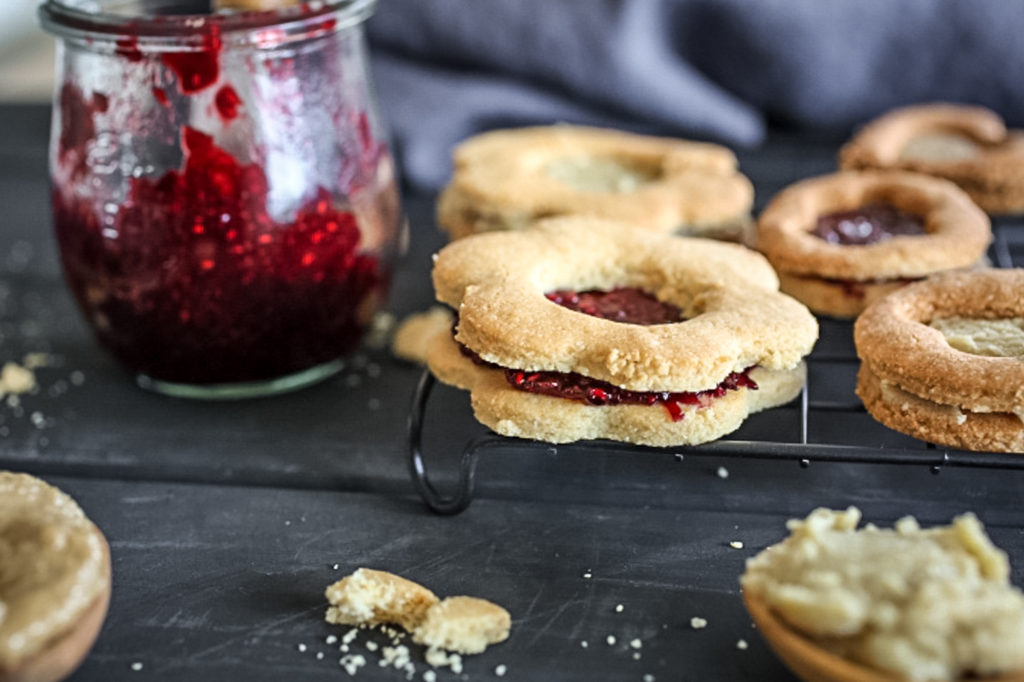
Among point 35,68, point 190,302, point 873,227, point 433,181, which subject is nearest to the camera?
point 190,302

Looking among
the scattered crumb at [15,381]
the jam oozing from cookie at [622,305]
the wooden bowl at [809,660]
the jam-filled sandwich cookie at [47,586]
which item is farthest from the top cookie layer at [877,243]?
the scattered crumb at [15,381]

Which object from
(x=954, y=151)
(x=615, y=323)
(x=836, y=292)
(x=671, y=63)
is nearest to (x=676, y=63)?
(x=671, y=63)

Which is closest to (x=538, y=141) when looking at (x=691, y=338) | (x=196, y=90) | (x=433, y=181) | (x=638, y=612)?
(x=433, y=181)

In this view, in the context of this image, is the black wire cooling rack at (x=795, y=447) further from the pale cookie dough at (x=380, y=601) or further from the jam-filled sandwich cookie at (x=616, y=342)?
the pale cookie dough at (x=380, y=601)

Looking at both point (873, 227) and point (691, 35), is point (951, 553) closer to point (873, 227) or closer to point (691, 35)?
point (873, 227)

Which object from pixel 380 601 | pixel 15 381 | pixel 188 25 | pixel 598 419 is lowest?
pixel 15 381

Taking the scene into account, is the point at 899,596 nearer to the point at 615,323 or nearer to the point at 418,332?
the point at 615,323
